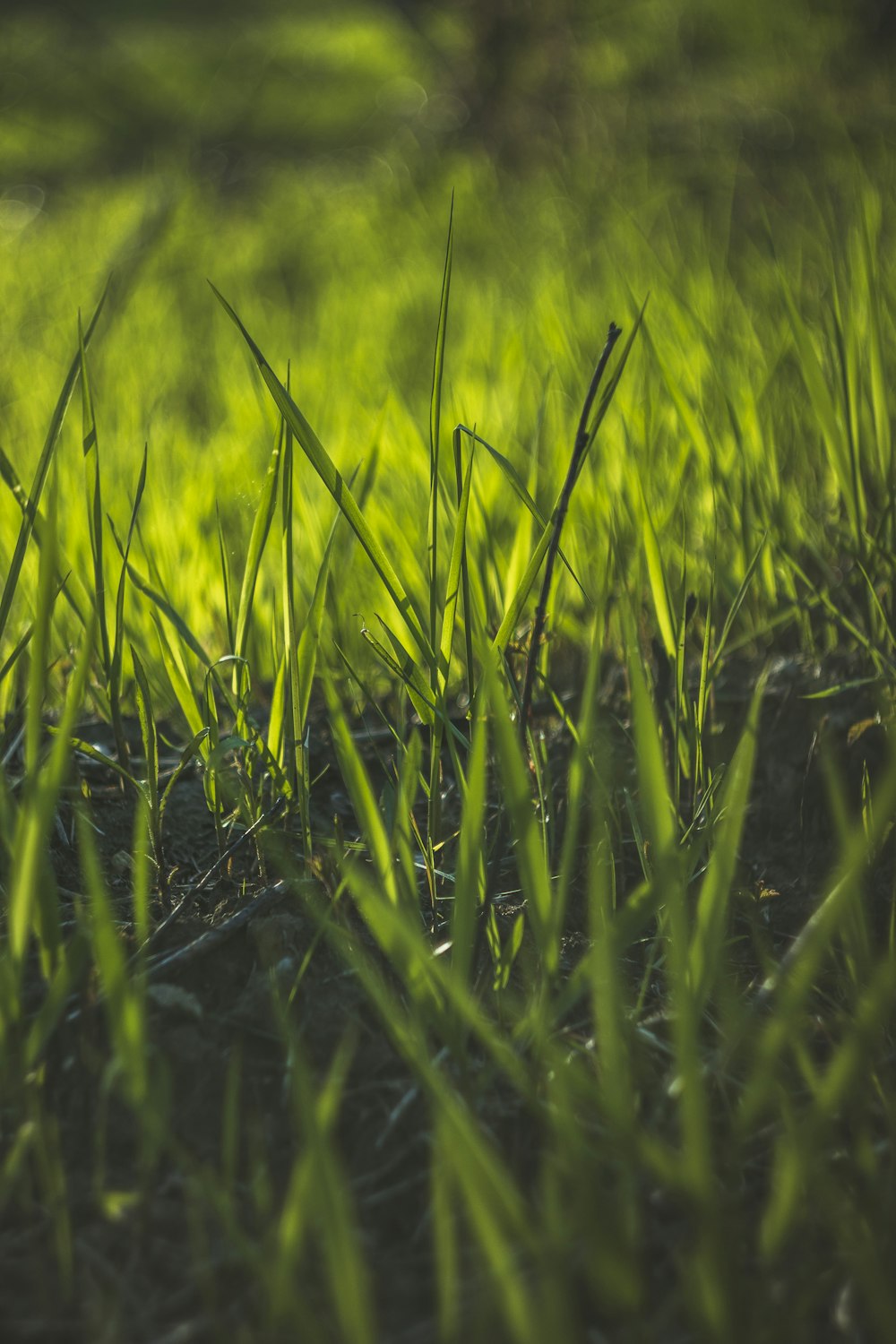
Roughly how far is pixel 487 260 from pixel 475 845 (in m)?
2.94

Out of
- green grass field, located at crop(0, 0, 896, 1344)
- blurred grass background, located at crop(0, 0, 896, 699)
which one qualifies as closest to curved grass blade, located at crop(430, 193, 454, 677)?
green grass field, located at crop(0, 0, 896, 1344)

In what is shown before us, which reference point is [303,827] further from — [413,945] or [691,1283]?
[691,1283]

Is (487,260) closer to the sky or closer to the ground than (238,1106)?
closer to the sky

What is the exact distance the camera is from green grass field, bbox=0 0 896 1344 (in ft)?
1.43

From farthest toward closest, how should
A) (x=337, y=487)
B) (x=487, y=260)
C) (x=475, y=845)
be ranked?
(x=487, y=260) < (x=337, y=487) < (x=475, y=845)

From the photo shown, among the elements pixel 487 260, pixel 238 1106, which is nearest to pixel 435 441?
pixel 238 1106

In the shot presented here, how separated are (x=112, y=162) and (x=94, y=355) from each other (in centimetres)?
521

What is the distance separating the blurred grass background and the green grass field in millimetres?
22

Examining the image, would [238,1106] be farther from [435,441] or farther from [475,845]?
[435,441]

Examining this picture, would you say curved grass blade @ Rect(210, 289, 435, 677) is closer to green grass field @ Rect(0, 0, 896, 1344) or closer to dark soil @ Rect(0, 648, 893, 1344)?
green grass field @ Rect(0, 0, 896, 1344)

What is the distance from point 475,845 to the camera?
0.55 metres

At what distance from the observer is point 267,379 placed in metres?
0.65

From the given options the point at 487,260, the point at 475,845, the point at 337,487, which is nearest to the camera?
the point at 475,845

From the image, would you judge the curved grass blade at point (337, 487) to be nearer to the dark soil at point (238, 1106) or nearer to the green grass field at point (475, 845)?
the green grass field at point (475, 845)
